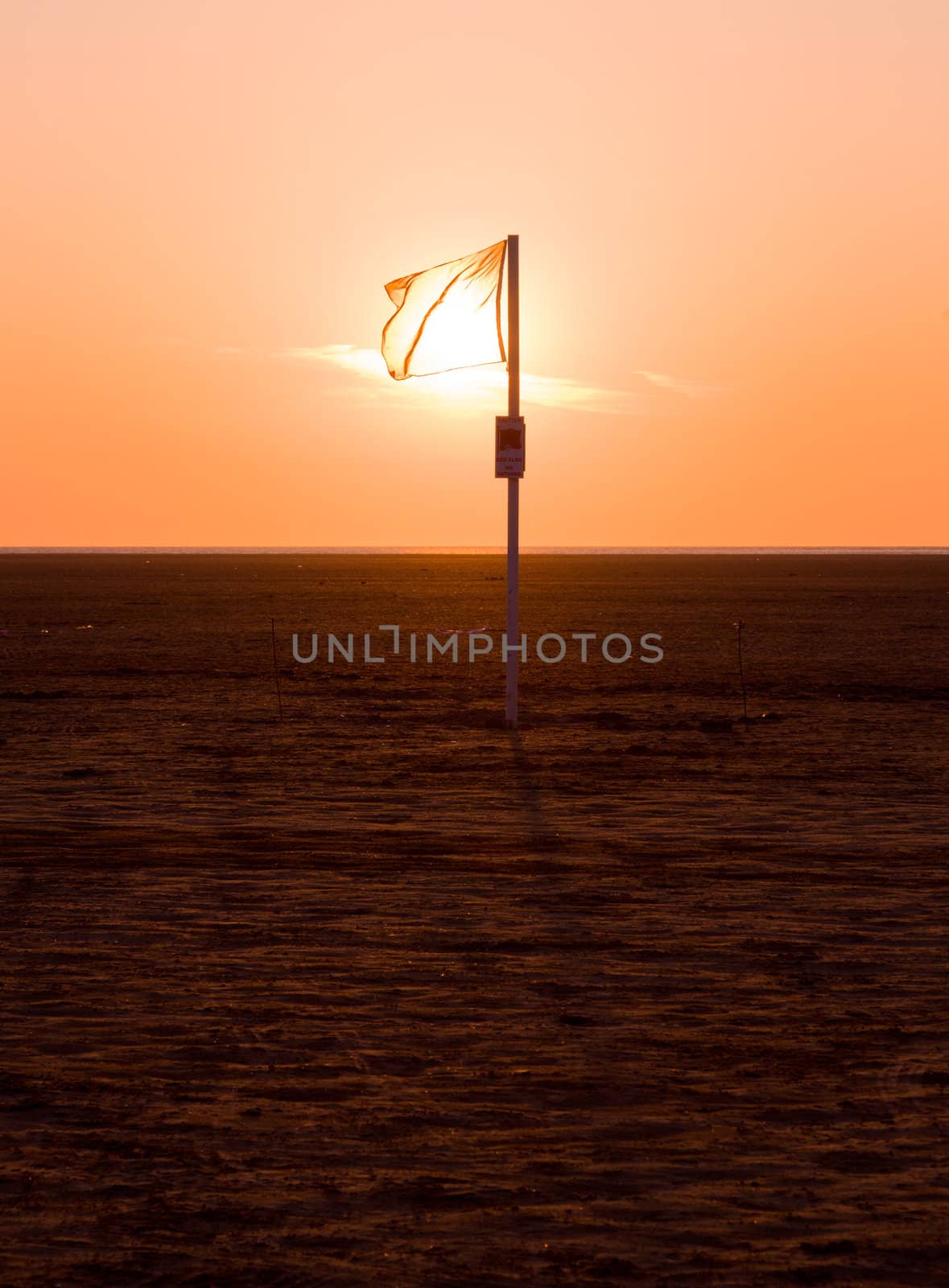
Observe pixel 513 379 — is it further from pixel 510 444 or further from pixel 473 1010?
pixel 473 1010

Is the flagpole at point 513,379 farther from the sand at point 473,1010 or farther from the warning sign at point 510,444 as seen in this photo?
the sand at point 473,1010

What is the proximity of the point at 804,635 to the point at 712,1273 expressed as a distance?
119 feet

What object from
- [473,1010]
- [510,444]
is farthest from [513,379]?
[473,1010]

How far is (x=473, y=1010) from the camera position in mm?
6836

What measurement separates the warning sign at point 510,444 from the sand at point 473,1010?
3.14m

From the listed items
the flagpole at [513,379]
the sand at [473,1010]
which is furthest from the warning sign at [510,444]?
the sand at [473,1010]

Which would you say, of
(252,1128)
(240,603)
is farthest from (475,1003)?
(240,603)

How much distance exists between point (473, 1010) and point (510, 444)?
1022 cm

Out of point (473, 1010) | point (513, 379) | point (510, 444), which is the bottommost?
point (473, 1010)

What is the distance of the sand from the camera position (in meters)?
4.61

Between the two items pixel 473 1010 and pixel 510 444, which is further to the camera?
pixel 510 444

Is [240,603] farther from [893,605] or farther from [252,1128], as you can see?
[252,1128]

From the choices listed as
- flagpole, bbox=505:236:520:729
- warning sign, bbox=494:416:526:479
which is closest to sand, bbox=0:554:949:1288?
flagpole, bbox=505:236:520:729

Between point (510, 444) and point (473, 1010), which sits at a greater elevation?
point (510, 444)
